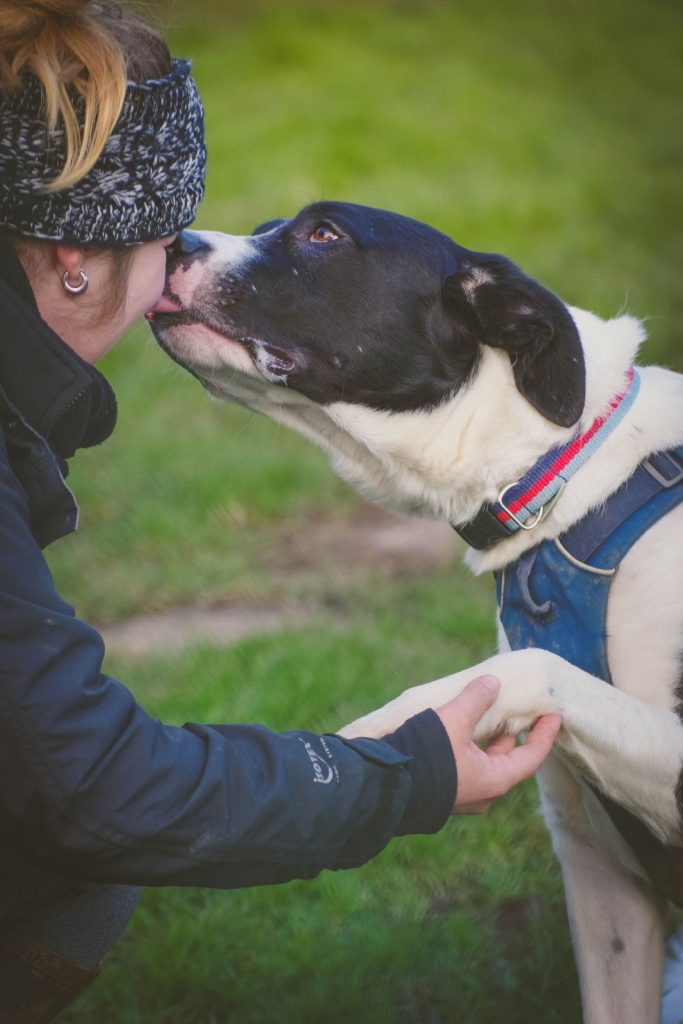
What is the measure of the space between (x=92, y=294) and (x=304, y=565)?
8.96 ft

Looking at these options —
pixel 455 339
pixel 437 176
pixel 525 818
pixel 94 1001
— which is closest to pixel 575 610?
pixel 455 339

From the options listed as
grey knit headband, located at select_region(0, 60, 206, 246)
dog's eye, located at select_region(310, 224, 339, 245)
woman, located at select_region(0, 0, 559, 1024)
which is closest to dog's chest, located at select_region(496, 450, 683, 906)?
woman, located at select_region(0, 0, 559, 1024)

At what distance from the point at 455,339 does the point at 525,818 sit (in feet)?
4.49

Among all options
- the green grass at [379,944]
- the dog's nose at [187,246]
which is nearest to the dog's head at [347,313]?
the dog's nose at [187,246]

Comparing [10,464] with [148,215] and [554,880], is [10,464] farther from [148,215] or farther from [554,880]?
[554,880]

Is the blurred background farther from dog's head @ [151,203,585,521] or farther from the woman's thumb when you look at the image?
the woman's thumb

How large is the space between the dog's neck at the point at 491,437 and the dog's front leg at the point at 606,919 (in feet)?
1.69

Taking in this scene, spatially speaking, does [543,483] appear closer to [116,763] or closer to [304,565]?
[116,763]

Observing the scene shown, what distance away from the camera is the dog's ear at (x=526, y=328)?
2365 mm

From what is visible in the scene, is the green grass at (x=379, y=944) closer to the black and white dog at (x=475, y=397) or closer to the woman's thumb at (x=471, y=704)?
the black and white dog at (x=475, y=397)

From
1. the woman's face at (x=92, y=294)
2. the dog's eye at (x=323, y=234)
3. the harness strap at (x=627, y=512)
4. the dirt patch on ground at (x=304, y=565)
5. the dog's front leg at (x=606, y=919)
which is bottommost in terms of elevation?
the dirt patch on ground at (x=304, y=565)

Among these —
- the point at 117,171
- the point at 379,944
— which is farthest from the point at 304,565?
the point at 117,171

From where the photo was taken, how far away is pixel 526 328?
244cm

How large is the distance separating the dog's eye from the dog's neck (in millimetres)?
335
